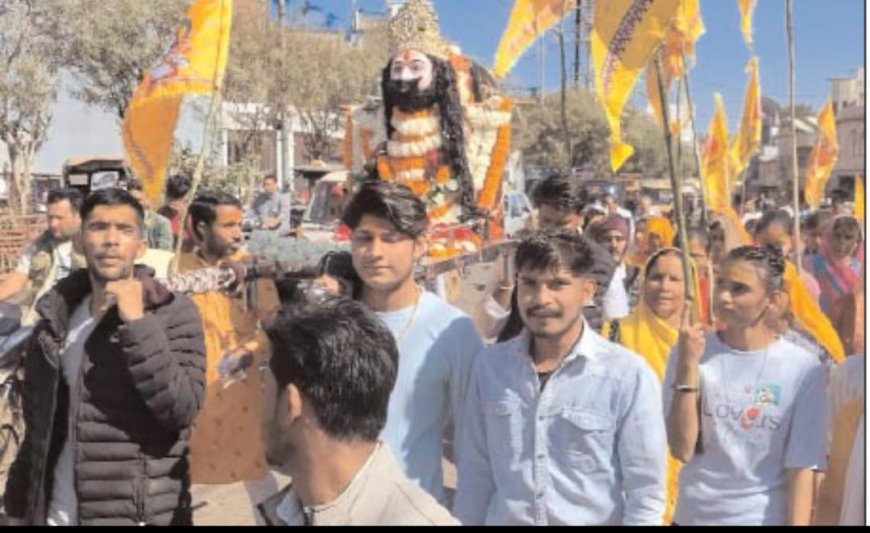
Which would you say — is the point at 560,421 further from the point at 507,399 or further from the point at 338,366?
the point at 338,366

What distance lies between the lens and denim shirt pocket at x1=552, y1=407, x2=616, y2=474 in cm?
240

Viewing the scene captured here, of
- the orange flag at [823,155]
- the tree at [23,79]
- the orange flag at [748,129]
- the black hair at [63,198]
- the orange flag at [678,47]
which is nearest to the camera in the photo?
the orange flag at [678,47]

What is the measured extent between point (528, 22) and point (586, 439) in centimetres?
240

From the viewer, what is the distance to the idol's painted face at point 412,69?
6.52 m

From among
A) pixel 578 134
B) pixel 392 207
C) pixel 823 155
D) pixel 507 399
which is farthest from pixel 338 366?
pixel 578 134

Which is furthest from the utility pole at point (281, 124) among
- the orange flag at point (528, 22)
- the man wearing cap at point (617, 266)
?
the orange flag at point (528, 22)

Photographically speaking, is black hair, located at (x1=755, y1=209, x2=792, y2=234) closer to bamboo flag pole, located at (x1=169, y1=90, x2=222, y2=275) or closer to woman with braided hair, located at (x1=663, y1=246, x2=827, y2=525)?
woman with braided hair, located at (x1=663, y1=246, x2=827, y2=525)

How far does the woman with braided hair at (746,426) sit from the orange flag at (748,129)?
15.7 ft

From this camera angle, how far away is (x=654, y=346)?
3379mm

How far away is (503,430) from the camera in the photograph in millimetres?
2484

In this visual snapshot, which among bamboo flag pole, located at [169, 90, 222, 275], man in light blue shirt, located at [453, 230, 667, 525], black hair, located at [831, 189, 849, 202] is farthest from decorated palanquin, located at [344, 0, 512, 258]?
black hair, located at [831, 189, 849, 202]

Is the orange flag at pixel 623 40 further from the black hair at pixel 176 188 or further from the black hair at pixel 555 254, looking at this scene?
the black hair at pixel 176 188

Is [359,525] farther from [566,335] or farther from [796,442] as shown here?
[796,442]

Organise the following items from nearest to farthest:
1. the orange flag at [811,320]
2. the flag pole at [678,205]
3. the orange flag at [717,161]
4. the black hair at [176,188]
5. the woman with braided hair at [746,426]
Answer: the woman with braided hair at [746,426] → the flag pole at [678,205] → the orange flag at [811,320] → the black hair at [176,188] → the orange flag at [717,161]
